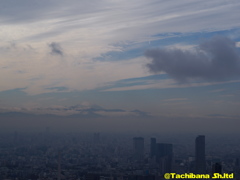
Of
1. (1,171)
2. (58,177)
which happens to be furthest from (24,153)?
(58,177)

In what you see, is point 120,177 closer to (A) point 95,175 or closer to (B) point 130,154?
(A) point 95,175

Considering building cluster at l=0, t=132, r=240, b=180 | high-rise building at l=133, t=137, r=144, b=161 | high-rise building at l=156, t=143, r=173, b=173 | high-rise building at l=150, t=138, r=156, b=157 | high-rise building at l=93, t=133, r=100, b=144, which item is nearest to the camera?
building cluster at l=0, t=132, r=240, b=180

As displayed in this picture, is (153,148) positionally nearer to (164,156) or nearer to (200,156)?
(164,156)

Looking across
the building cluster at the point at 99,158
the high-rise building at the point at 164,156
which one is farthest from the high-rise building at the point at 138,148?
the high-rise building at the point at 164,156

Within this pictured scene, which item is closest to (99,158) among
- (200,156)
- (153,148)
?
(153,148)

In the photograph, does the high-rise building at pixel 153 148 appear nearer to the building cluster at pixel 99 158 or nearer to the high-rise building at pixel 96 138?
the building cluster at pixel 99 158

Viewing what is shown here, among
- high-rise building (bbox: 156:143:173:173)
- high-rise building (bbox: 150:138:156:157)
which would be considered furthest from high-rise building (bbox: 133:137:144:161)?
high-rise building (bbox: 156:143:173:173)

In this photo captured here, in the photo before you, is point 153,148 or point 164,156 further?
point 153,148

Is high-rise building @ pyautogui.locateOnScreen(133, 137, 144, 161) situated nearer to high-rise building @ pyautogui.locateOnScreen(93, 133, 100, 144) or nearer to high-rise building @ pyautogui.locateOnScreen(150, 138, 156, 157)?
high-rise building @ pyautogui.locateOnScreen(150, 138, 156, 157)
